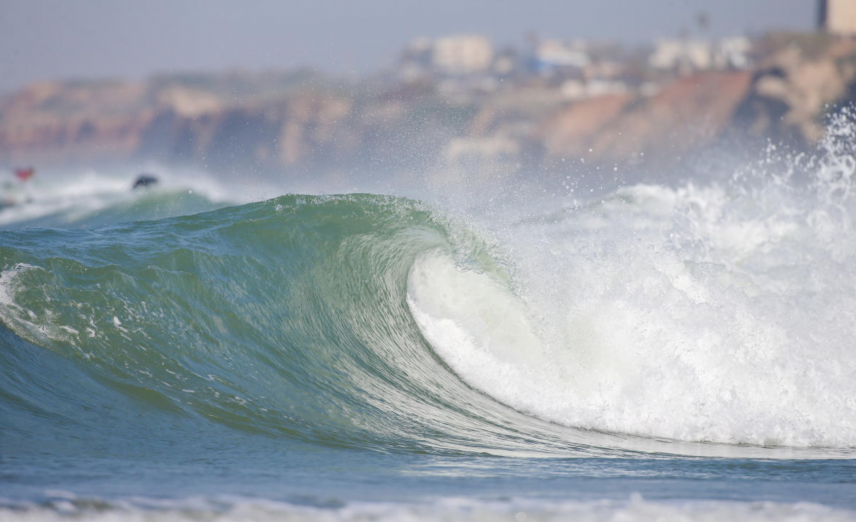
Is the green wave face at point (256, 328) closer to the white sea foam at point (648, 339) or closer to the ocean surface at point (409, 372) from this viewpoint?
the ocean surface at point (409, 372)

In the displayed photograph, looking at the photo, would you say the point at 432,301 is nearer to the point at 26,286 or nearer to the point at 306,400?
the point at 306,400

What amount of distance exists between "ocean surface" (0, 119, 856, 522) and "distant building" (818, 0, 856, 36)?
43.4 m

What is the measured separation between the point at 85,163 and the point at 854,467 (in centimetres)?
4071

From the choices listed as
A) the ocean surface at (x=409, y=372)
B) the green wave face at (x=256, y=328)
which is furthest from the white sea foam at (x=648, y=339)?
the green wave face at (x=256, y=328)

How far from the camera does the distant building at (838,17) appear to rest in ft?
148

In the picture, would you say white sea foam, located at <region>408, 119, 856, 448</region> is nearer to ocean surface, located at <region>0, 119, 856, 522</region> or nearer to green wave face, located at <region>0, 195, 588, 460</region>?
ocean surface, located at <region>0, 119, 856, 522</region>

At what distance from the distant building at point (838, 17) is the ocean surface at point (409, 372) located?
43.4 meters

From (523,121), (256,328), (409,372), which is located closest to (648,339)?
(409,372)

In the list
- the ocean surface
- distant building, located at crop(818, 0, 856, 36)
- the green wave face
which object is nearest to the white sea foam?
the ocean surface

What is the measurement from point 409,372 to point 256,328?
44.8 inches

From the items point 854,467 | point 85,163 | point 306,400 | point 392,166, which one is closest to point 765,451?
point 854,467

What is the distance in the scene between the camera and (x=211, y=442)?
3918 mm

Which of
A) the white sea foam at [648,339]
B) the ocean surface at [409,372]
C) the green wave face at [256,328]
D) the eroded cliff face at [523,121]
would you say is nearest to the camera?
the ocean surface at [409,372]

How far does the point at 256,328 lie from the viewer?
224 inches
